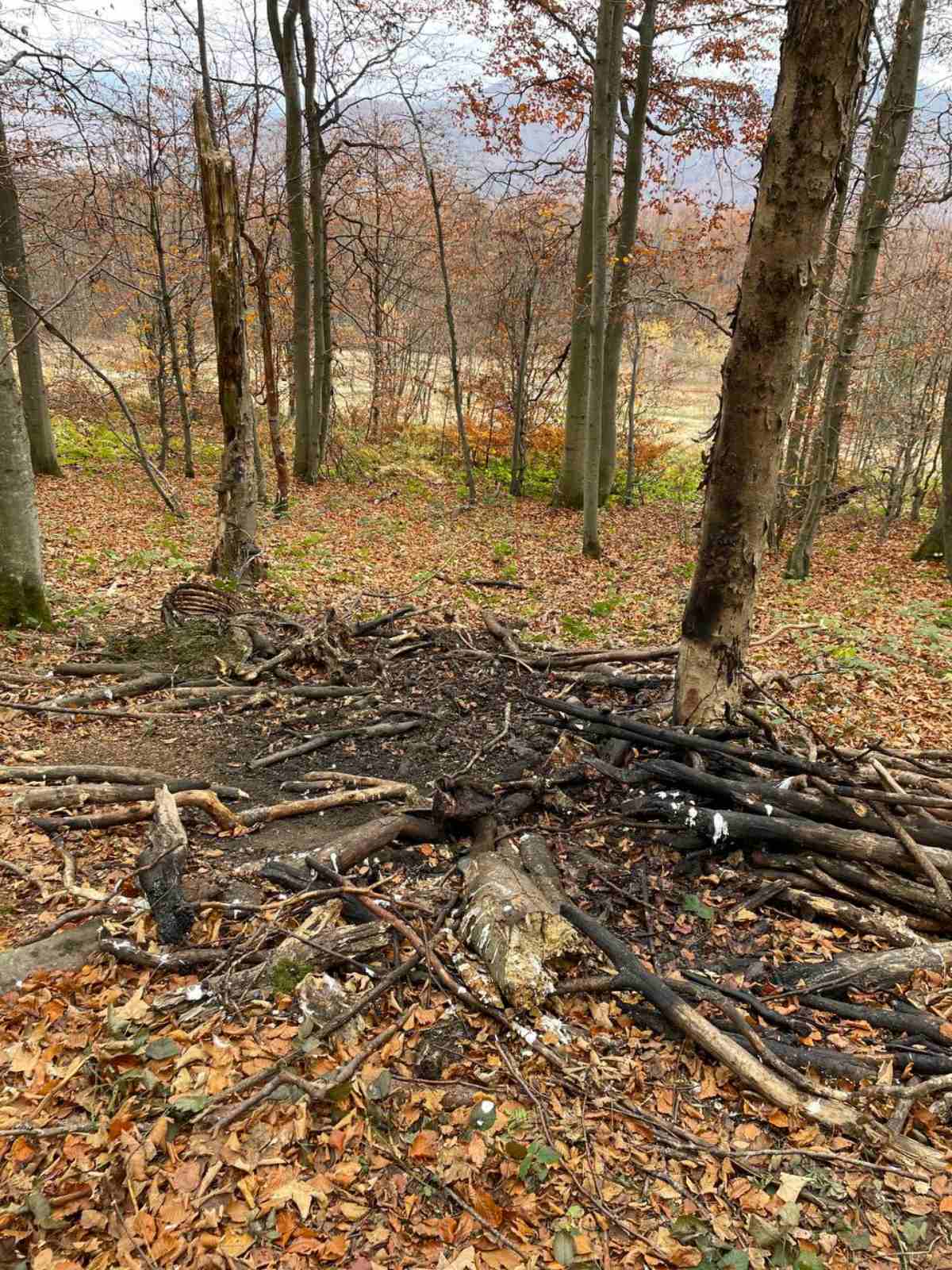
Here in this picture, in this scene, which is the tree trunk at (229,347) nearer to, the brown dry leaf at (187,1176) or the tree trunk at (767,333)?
the tree trunk at (767,333)

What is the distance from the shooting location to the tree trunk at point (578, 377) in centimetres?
1502

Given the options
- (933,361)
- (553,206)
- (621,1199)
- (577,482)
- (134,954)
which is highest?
(553,206)

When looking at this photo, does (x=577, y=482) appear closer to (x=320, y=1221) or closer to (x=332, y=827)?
(x=332, y=827)

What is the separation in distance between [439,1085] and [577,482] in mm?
14962

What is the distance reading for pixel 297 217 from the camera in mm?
16031

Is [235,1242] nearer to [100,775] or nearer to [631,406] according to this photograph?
[100,775]

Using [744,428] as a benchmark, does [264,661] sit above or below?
below

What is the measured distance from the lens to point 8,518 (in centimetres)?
688

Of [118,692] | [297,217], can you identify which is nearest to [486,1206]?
[118,692]

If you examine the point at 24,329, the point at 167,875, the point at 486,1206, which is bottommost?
the point at 486,1206

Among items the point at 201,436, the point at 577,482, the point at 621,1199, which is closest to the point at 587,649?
the point at 621,1199

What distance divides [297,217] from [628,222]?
7375 millimetres

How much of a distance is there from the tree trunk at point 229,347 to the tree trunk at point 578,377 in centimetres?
782

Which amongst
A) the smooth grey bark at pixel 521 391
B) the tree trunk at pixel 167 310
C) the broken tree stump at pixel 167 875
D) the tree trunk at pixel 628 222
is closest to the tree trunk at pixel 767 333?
the broken tree stump at pixel 167 875
